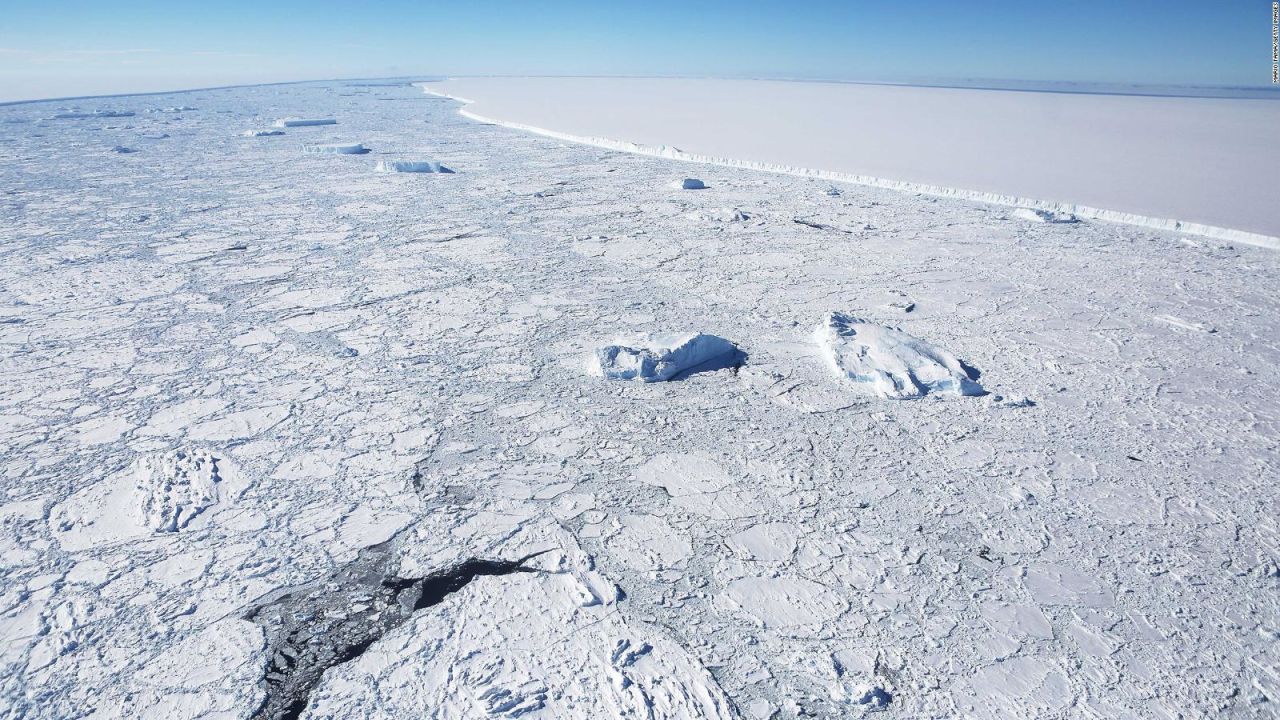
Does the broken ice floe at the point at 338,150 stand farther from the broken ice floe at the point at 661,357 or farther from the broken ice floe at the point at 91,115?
the broken ice floe at the point at 91,115

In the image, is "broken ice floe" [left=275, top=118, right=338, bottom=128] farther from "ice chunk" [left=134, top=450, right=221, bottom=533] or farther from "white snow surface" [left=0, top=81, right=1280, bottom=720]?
"ice chunk" [left=134, top=450, right=221, bottom=533]

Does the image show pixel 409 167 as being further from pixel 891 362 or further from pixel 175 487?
pixel 891 362

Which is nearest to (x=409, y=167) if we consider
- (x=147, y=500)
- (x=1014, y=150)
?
(x=147, y=500)

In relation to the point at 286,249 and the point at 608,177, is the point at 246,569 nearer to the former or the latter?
the point at 286,249

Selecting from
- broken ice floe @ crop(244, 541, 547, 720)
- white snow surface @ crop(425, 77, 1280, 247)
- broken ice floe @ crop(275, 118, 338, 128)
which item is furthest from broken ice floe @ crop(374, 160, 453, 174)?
broken ice floe @ crop(275, 118, 338, 128)

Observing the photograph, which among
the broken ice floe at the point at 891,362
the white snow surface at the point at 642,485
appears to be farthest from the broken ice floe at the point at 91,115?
the broken ice floe at the point at 891,362

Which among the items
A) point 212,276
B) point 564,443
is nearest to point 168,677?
point 564,443
